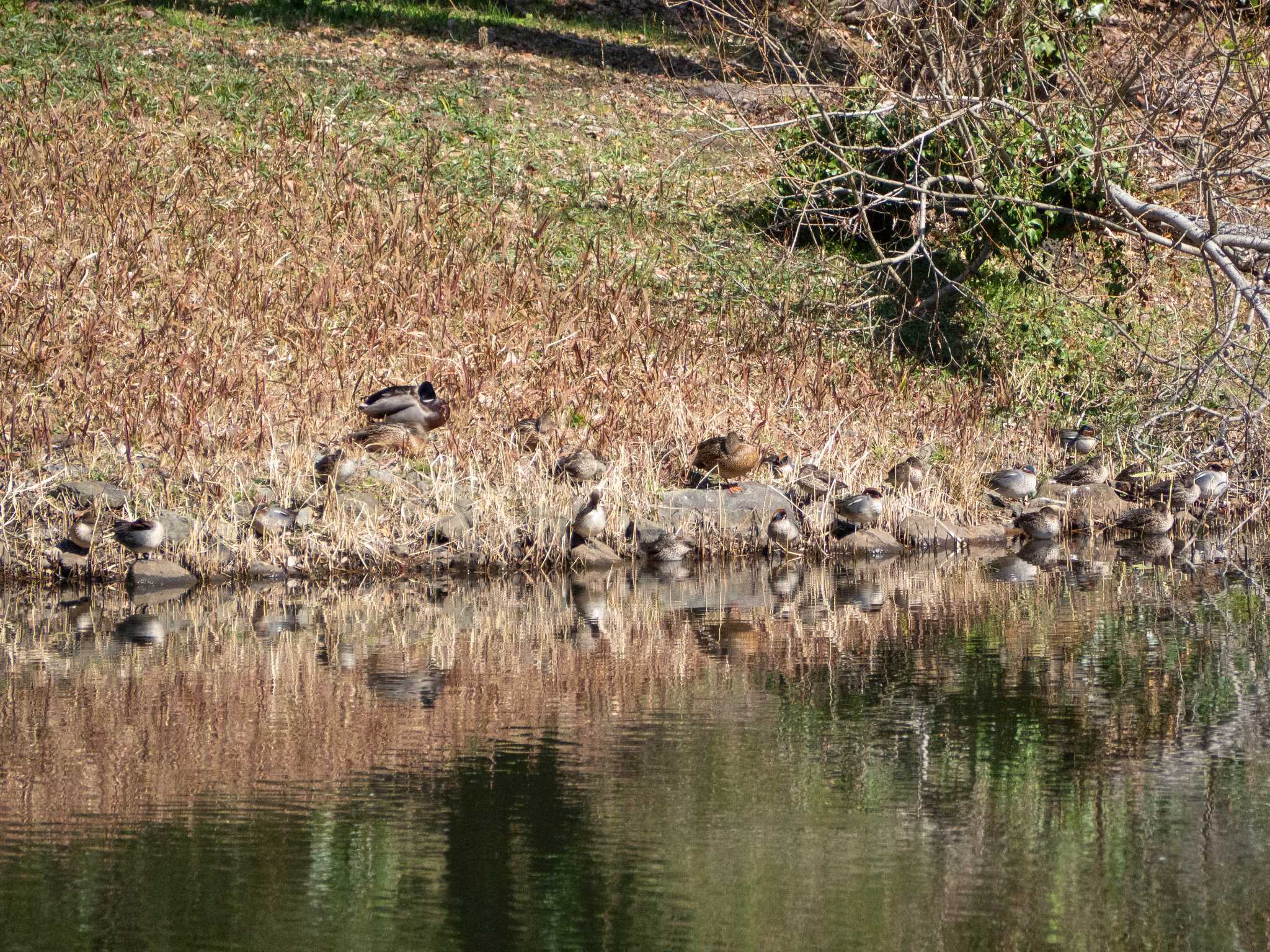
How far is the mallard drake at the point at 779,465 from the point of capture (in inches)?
543

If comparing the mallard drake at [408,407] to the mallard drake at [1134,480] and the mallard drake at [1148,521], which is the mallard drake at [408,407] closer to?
the mallard drake at [1148,521]

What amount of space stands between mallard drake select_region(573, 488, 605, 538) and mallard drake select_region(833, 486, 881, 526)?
224 cm

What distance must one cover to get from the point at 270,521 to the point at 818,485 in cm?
473

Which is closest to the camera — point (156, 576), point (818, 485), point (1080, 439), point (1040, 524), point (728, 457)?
point (156, 576)

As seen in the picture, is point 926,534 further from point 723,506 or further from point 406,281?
point 406,281

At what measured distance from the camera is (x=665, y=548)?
12.8m

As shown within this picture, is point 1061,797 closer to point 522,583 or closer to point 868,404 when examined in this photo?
point 522,583

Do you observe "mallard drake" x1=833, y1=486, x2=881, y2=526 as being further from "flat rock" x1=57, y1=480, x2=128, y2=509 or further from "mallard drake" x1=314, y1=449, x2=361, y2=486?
"flat rock" x1=57, y1=480, x2=128, y2=509

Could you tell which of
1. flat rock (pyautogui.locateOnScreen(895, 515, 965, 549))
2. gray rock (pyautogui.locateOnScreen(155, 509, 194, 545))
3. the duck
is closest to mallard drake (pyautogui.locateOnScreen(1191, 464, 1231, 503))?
flat rock (pyautogui.locateOnScreen(895, 515, 965, 549))

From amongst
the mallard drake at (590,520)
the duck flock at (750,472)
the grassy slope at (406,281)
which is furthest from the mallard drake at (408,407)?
the mallard drake at (590,520)

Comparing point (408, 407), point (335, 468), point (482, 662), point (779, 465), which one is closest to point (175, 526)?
point (335, 468)

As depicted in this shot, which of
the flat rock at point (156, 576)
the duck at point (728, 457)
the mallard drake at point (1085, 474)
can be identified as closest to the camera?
the flat rock at point (156, 576)

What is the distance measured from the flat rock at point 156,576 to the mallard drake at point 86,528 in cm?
36

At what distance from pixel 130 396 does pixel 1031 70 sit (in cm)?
851
